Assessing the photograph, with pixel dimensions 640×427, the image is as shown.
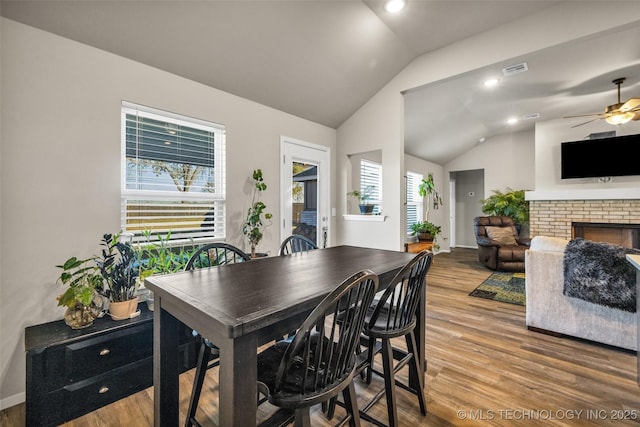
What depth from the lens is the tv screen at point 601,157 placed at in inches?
188

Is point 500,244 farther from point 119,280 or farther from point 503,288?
point 119,280

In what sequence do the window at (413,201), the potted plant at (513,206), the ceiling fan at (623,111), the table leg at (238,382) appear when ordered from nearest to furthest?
1. the table leg at (238,382)
2. the ceiling fan at (623,111)
3. the potted plant at (513,206)
4. the window at (413,201)

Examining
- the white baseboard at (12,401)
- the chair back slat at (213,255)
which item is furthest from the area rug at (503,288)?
the white baseboard at (12,401)

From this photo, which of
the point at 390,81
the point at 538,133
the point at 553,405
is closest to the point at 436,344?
the point at 553,405

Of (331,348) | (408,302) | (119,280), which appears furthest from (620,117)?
(119,280)

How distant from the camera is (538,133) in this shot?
5.71m

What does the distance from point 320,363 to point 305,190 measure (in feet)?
9.91

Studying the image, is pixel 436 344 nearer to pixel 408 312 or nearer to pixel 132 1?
pixel 408 312

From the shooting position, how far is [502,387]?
6.25ft

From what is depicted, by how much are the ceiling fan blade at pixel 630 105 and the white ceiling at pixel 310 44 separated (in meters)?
0.48

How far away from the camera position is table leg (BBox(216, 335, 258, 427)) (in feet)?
2.85

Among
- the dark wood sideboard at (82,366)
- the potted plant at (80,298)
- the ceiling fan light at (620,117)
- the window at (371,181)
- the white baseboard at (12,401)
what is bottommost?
the white baseboard at (12,401)

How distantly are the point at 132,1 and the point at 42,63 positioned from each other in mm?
734

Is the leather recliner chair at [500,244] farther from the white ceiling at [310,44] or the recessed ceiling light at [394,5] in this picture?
the recessed ceiling light at [394,5]
